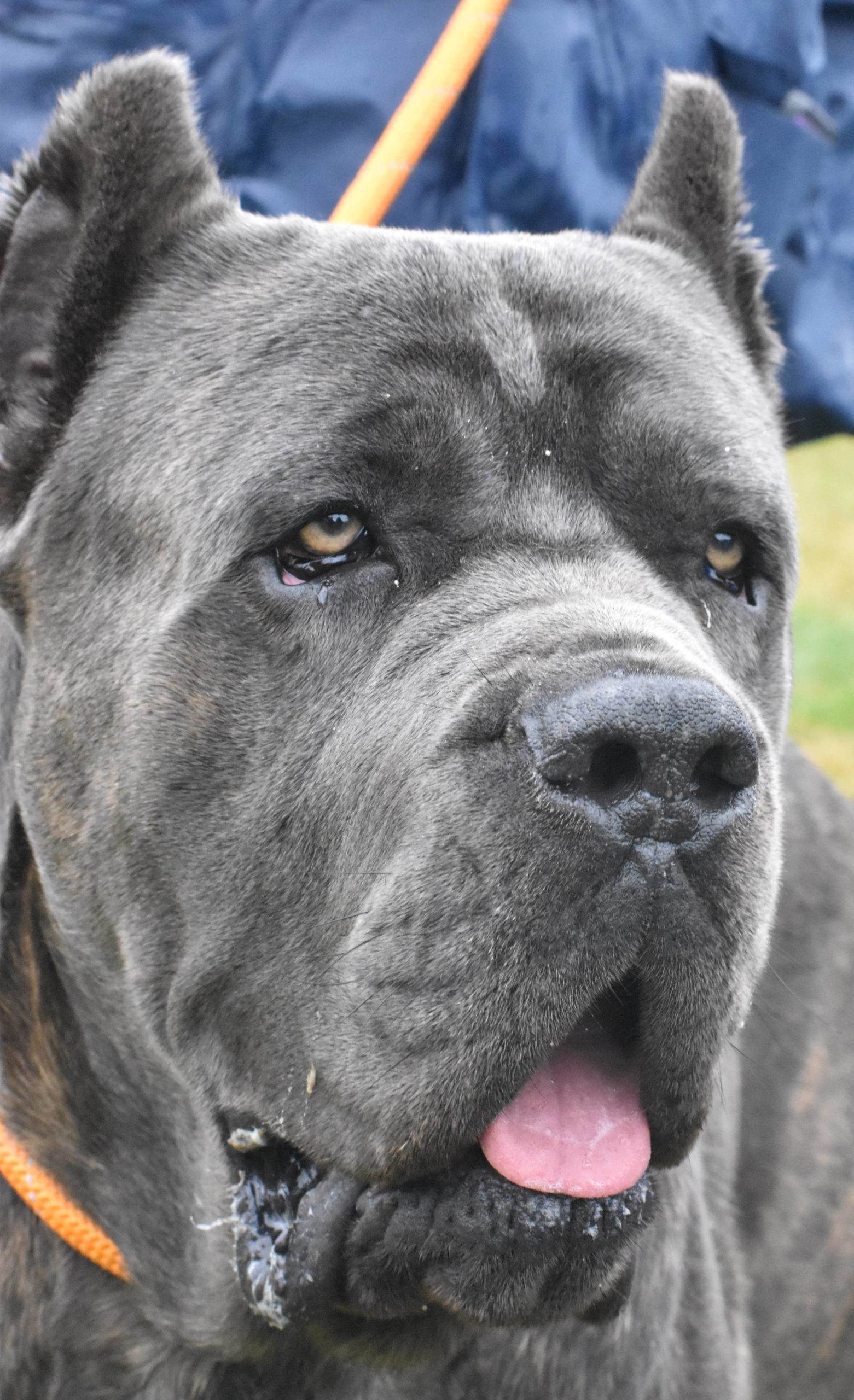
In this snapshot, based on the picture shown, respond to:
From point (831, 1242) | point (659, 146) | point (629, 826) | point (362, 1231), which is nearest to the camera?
point (629, 826)

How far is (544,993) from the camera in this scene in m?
1.95

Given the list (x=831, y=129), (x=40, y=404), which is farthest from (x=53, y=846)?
(x=831, y=129)

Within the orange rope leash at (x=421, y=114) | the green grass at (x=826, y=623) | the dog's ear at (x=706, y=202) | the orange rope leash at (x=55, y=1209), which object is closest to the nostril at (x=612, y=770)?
the green grass at (x=826, y=623)

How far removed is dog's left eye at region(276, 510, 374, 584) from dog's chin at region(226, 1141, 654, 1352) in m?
0.90

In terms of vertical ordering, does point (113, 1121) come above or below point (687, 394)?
below

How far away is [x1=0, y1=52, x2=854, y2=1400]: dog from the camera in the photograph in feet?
6.61

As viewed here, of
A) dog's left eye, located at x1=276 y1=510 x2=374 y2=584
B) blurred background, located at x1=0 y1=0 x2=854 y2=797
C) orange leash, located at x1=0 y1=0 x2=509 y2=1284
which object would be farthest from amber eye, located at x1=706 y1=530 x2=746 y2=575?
blurred background, located at x1=0 y1=0 x2=854 y2=797

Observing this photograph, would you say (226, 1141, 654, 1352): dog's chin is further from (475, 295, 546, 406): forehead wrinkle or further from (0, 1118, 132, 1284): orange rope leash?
(475, 295, 546, 406): forehead wrinkle

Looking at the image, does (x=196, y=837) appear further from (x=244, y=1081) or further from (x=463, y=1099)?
(x=463, y=1099)

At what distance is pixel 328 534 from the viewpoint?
233 cm

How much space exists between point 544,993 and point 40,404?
54.5 inches

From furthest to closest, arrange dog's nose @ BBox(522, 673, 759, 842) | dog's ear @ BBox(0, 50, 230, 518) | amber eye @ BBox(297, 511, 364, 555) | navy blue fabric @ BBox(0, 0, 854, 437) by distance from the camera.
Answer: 1. navy blue fabric @ BBox(0, 0, 854, 437)
2. dog's ear @ BBox(0, 50, 230, 518)
3. amber eye @ BBox(297, 511, 364, 555)
4. dog's nose @ BBox(522, 673, 759, 842)

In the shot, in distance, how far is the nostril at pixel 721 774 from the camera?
6.52 feet

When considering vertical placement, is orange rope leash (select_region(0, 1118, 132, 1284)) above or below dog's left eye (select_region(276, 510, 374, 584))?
below
